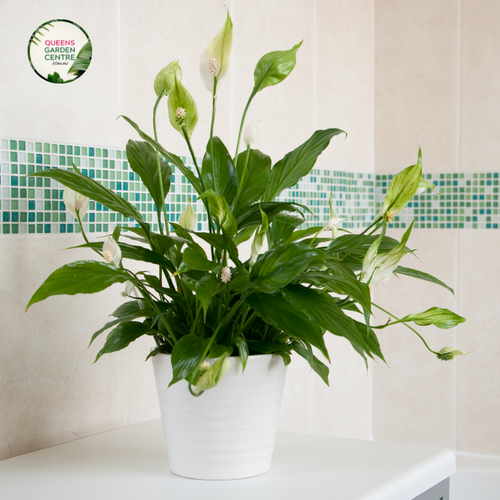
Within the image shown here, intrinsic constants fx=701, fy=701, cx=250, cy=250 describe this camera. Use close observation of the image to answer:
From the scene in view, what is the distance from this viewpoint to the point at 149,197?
63.7 inches

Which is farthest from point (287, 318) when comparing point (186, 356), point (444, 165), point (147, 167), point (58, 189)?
point (444, 165)

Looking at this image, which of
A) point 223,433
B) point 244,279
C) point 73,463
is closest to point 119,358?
point 73,463

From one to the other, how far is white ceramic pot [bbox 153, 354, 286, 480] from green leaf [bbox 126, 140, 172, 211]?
0.28 metres

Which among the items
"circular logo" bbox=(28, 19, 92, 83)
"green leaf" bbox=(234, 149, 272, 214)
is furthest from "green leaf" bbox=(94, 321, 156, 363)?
"circular logo" bbox=(28, 19, 92, 83)

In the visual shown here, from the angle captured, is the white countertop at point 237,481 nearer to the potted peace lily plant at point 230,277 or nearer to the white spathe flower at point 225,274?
the potted peace lily plant at point 230,277

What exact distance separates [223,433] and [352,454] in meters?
0.31

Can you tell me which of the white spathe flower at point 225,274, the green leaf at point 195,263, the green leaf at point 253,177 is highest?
the green leaf at point 253,177

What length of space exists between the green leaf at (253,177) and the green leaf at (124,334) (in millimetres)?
257

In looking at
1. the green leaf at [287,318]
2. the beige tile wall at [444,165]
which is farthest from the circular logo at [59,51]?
the beige tile wall at [444,165]

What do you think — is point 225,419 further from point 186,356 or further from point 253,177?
point 253,177

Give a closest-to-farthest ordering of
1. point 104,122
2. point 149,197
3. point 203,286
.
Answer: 1. point 203,286
2. point 104,122
3. point 149,197

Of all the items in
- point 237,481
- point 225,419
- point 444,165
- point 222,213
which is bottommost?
point 237,481

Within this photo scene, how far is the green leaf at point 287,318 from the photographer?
970mm

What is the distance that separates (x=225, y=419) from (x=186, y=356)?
155mm
